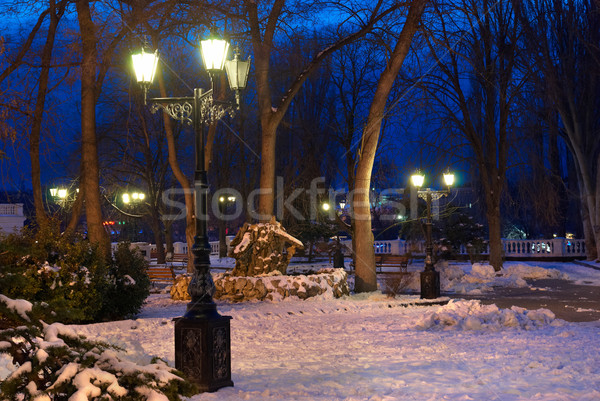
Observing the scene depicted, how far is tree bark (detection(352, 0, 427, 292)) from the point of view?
61.8ft

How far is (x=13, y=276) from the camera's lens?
11.3ft

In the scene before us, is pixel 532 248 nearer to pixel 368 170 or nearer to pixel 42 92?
pixel 368 170

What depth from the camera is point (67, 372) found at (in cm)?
339

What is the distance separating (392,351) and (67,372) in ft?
23.5

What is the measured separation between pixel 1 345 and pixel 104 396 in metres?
0.62

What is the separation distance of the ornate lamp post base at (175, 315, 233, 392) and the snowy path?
205 millimetres

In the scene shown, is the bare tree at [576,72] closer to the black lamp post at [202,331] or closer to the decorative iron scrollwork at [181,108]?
the decorative iron scrollwork at [181,108]

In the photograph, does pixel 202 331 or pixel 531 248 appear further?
pixel 531 248

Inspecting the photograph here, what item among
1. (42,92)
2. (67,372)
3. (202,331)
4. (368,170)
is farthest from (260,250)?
(67,372)

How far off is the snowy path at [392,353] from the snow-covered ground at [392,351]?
0.02 m

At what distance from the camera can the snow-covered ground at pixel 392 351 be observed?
286 inches

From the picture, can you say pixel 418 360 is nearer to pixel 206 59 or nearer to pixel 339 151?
pixel 206 59

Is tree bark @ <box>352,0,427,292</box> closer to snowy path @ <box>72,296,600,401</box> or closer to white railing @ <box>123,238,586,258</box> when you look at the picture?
snowy path @ <box>72,296,600,401</box>

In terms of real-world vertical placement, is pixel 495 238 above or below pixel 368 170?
below
